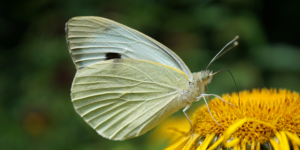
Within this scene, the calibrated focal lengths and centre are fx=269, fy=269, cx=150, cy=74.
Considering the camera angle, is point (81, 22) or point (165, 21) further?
point (165, 21)

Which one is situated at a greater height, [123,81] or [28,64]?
[123,81]

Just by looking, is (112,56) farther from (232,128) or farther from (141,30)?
(141,30)

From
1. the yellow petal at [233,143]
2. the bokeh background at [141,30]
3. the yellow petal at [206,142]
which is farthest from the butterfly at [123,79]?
the bokeh background at [141,30]

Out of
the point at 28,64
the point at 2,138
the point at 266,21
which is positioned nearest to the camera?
the point at 2,138

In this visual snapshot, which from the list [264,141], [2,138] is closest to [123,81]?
[264,141]

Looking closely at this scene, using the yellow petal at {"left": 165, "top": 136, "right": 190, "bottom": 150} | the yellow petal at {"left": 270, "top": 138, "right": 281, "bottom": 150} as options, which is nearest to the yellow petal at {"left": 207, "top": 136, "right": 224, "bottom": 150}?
the yellow petal at {"left": 270, "top": 138, "right": 281, "bottom": 150}

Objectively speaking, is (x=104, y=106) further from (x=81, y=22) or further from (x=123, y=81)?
(x=81, y=22)

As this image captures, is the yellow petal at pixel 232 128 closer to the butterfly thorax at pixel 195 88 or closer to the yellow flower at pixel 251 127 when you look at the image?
the yellow flower at pixel 251 127
